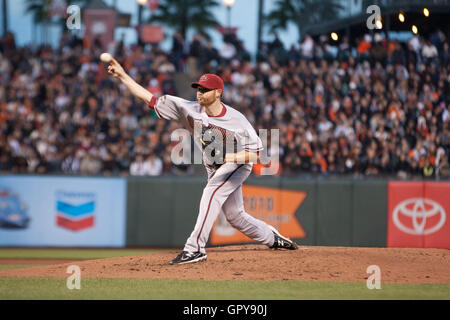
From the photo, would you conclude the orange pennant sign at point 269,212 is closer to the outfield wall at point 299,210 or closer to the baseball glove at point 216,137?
the outfield wall at point 299,210

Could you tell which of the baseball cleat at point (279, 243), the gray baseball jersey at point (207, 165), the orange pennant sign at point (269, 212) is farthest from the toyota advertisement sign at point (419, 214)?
the gray baseball jersey at point (207, 165)

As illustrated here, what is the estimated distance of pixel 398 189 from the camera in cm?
1307

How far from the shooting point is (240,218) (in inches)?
301

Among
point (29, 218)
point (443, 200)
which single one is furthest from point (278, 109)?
point (29, 218)

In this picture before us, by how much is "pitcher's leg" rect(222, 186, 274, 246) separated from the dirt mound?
0.85ft

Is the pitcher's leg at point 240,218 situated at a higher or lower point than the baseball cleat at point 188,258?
higher

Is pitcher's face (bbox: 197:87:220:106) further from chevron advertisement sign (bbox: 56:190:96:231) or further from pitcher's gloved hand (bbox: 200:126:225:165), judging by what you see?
chevron advertisement sign (bbox: 56:190:96:231)

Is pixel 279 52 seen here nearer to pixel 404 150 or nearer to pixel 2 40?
pixel 404 150

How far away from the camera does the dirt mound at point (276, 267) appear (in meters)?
6.91

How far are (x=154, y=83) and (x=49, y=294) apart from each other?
12.9 meters

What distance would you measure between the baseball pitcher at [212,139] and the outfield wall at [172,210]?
5.93m

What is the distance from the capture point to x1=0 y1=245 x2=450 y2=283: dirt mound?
272 inches

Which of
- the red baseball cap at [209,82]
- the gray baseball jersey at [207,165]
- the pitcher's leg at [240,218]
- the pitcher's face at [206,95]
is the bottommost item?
the pitcher's leg at [240,218]

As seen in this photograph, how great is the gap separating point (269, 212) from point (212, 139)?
6.30 meters
